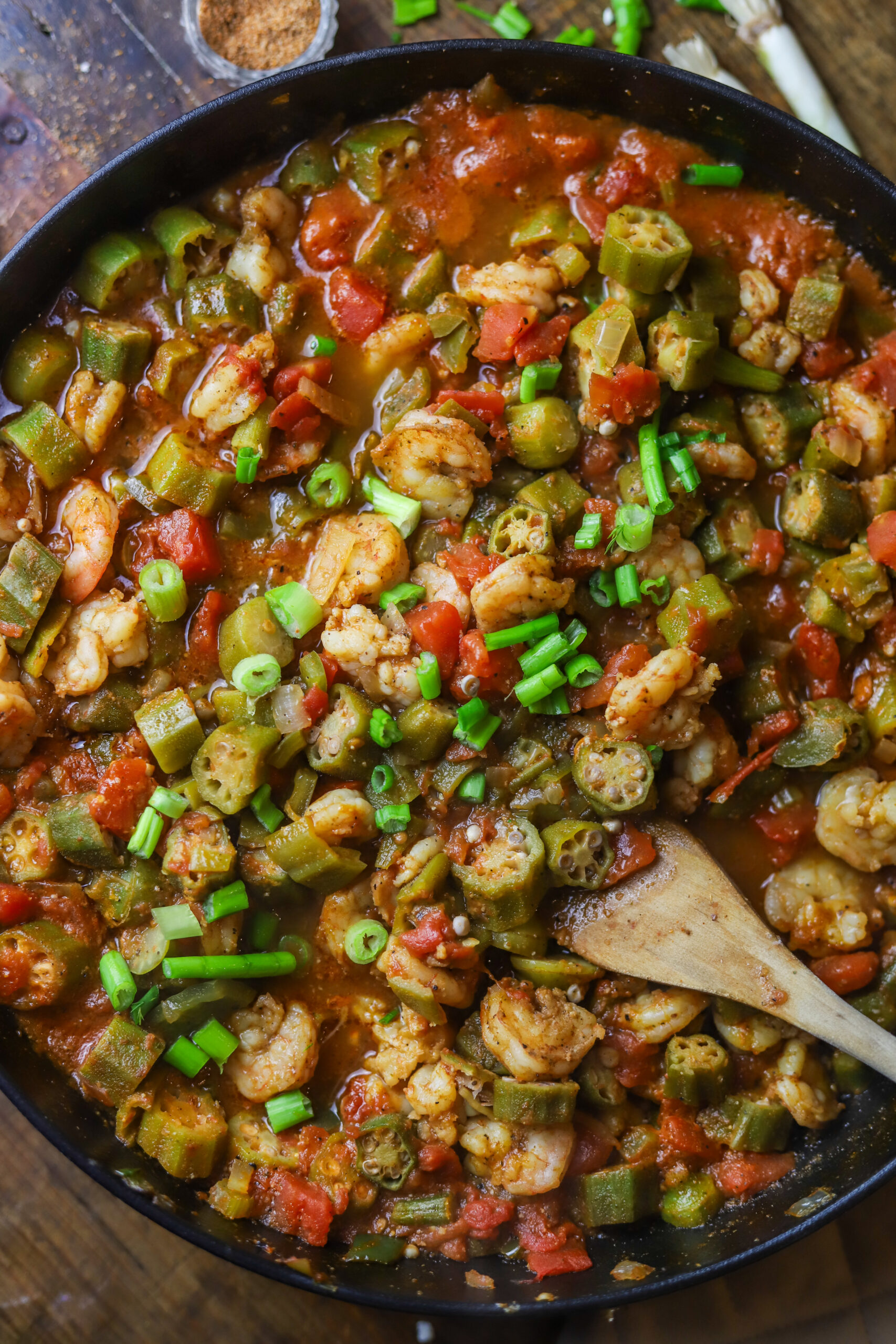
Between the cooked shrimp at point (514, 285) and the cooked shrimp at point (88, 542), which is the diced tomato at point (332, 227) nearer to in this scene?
the cooked shrimp at point (514, 285)

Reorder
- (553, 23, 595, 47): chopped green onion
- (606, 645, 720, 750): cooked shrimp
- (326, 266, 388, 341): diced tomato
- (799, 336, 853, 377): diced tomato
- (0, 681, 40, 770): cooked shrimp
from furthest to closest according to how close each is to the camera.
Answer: (553, 23, 595, 47): chopped green onion → (799, 336, 853, 377): diced tomato → (326, 266, 388, 341): diced tomato → (0, 681, 40, 770): cooked shrimp → (606, 645, 720, 750): cooked shrimp

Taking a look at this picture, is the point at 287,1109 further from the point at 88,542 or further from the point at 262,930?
the point at 88,542

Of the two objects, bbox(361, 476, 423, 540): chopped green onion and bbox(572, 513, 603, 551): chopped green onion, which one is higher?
bbox(361, 476, 423, 540): chopped green onion

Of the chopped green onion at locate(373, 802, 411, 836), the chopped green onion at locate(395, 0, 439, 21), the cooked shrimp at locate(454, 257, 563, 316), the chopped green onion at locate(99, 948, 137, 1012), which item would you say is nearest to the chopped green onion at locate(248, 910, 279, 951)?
the chopped green onion at locate(99, 948, 137, 1012)

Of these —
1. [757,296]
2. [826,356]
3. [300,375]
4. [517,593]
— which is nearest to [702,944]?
[517,593]

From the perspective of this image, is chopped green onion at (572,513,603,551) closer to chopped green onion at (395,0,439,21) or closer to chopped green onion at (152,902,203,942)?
chopped green onion at (152,902,203,942)

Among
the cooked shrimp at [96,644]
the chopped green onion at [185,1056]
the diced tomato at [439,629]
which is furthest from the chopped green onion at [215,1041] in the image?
the diced tomato at [439,629]

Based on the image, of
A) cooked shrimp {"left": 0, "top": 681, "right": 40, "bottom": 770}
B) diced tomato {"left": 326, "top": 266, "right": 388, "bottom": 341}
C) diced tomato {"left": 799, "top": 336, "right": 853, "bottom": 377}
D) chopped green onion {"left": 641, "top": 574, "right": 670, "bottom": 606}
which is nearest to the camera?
cooked shrimp {"left": 0, "top": 681, "right": 40, "bottom": 770}

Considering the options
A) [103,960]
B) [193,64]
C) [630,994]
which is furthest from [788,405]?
[103,960]
